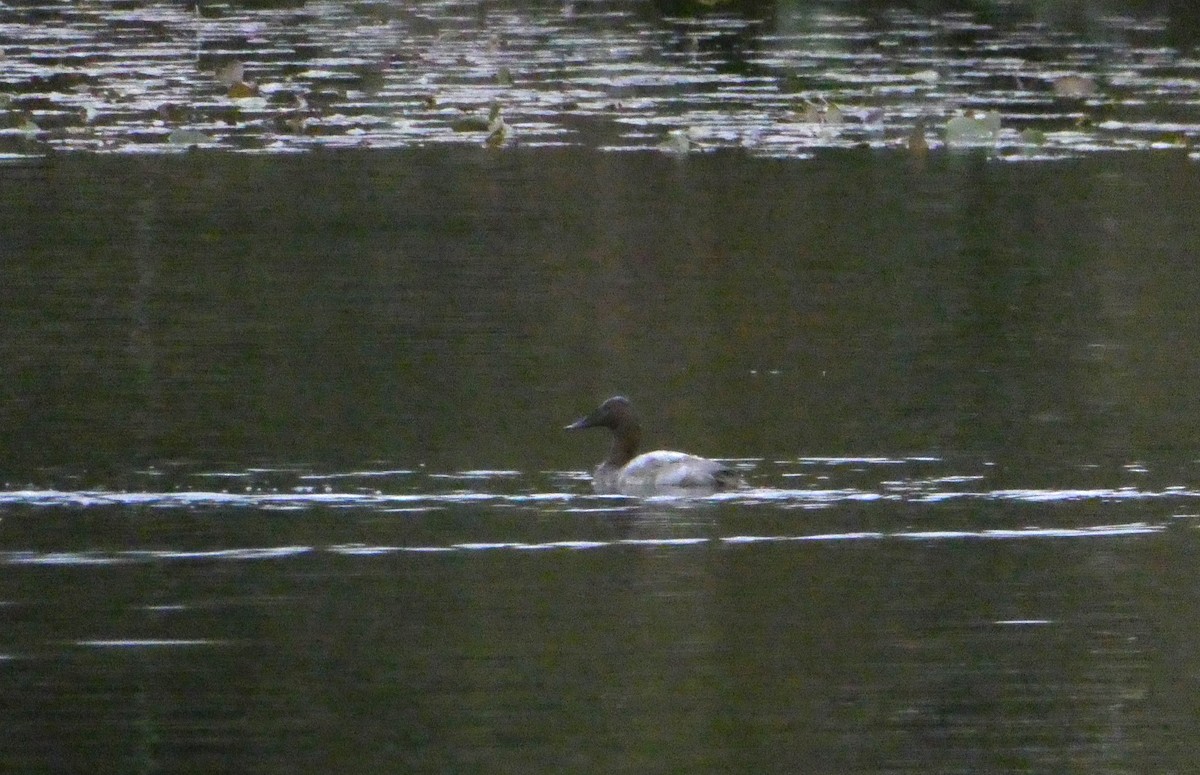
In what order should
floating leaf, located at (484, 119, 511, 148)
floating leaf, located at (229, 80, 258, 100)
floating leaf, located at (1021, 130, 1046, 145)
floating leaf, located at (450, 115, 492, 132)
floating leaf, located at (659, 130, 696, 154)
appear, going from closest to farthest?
floating leaf, located at (659, 130, 696, 154) → floating leaf, located at (484, 119, 511, 148) → floating leaf, located at (1021, 130, 1046, 145) → floating leaf, located at (450, 115, 492, 132) → floating leaf, located at (229, 80, 258, 100)

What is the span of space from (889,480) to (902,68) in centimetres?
1968

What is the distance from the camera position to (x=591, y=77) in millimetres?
30578

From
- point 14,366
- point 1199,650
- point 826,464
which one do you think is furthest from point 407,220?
point 1199,650

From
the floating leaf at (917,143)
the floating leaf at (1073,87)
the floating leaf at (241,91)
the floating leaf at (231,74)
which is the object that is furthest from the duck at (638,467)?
the floating leaf at (1073,87)

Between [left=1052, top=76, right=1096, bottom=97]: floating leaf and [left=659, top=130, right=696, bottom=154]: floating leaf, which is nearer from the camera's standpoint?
[left=659, top=130, right=696, bottom=154]: floating leaf

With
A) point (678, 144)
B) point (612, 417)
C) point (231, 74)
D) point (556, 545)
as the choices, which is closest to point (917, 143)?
point (678, 144)

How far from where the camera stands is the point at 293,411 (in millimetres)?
14031

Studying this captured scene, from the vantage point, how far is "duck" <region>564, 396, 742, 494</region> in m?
12.4

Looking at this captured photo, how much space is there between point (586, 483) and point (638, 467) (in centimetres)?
37

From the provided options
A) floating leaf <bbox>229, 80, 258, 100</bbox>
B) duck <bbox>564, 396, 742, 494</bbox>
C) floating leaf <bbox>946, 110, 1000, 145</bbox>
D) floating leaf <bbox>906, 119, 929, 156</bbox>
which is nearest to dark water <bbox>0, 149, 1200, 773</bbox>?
duck <bbox>564, 396, 742, 494</bbox>

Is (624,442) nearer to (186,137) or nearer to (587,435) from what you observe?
(587,435)

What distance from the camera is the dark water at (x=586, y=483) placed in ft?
29.3

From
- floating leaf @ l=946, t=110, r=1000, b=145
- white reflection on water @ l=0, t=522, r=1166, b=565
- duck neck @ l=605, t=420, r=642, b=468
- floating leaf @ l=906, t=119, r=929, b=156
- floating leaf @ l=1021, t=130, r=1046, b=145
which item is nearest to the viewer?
white reflection on water @ l=0, t=522, r=1166, b=565

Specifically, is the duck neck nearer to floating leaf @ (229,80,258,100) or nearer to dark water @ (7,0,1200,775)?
dark water @ (7,0,1200,775)
